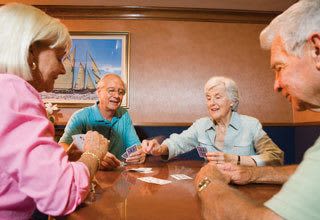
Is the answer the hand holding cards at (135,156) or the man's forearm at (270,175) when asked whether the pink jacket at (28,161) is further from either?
the hand holding cards at (135,156)

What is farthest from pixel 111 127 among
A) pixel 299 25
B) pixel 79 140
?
pixel 299 25

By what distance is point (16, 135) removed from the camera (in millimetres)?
803

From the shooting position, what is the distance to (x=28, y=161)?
0.80 metres

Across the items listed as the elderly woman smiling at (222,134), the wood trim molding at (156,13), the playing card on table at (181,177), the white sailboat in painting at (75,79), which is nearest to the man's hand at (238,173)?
the playing card on table at (181,177)

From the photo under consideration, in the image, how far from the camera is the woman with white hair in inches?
31.5

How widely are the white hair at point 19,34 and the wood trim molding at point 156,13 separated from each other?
3.21m

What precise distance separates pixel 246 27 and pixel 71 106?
2.66 m

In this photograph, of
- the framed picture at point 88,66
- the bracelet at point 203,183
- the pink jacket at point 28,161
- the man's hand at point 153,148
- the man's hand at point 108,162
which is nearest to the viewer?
the pink jacket at point 28,161

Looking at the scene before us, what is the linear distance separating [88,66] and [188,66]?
136 centimetres

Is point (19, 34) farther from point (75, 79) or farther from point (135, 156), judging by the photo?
point (75, 79)

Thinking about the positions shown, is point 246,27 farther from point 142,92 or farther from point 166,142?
point 166,142

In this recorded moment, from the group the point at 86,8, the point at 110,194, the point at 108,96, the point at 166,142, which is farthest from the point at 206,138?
the point at 86,8

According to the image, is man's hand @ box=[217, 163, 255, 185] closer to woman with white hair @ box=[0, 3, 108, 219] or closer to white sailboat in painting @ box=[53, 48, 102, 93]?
woman with white hair @ box=[0, 3, 108, 219]

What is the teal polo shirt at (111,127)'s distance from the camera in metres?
2.74
